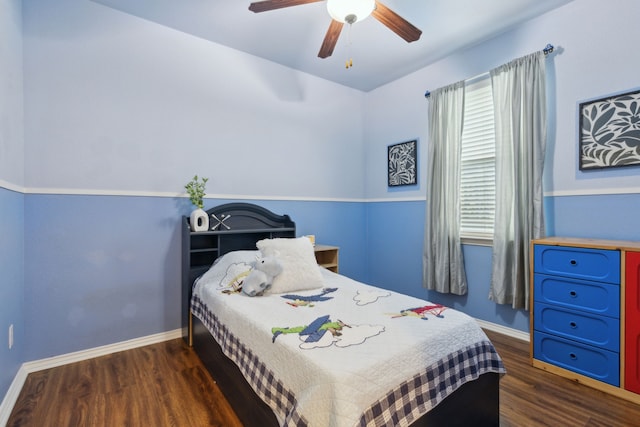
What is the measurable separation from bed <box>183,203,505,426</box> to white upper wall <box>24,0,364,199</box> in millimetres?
1199

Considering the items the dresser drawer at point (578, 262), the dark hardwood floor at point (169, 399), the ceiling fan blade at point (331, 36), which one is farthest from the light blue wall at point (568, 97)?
the ceiling fan blade at point (331, 36)

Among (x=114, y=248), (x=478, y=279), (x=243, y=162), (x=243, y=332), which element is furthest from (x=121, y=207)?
(x=478, y=279)

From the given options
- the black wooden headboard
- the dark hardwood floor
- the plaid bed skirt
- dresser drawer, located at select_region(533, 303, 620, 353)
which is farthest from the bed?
dresser drawer, located at select_region(533, 303, 620, 353)

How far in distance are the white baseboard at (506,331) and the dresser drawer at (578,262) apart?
0.79 meters

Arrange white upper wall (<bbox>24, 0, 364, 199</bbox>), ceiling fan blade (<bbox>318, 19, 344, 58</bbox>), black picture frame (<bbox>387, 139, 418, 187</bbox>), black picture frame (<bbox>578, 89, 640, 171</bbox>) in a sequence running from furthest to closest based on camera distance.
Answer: black picture frame (<bbox>387, 139, 418, 187</bbox>), white upper wall (<bbox>24, 0, 364, 199</bbox>), black picture frame (<bbox>578, 89, 640, 171</bbox>), ceiling fan blade (<bbox>318, 19, 344, 58</bbox>)

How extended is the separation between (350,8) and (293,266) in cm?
167

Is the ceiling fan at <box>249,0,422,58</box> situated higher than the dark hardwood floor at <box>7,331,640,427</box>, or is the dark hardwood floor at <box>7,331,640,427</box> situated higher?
the ceiling fan at <box>249,0,422,58</box>

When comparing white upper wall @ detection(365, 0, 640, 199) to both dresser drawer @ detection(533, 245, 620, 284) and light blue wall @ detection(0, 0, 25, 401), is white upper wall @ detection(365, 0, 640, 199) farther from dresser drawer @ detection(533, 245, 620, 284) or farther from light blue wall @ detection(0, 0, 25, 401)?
light blue wall @ detection(0, 0, 25, 401)

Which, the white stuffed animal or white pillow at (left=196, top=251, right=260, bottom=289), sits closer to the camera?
the white stuffed animal

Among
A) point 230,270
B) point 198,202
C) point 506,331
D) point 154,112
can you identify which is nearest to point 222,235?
point 198,202

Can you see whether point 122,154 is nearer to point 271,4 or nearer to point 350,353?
point 271,4

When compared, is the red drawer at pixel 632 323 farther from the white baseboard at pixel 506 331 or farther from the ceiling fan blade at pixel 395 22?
the ceiling fan blade at pixel 395 22

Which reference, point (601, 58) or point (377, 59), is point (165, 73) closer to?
point (377, 59)

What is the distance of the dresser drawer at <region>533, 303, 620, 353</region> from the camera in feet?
5.92
